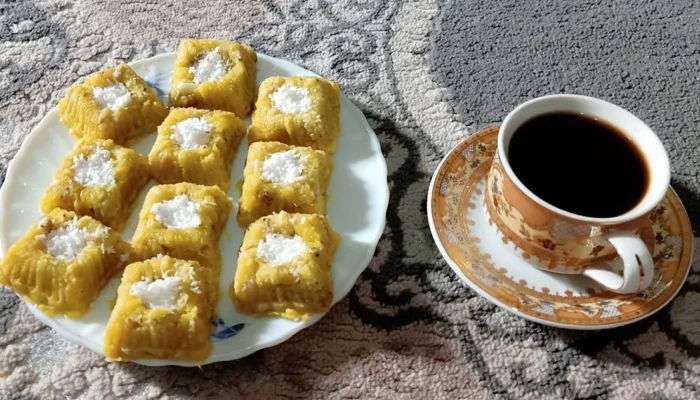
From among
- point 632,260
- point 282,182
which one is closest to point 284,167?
point 282,182

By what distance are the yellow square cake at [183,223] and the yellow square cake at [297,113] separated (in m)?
0.11

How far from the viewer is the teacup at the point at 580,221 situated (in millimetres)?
637

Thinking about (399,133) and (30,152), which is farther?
(399,133)

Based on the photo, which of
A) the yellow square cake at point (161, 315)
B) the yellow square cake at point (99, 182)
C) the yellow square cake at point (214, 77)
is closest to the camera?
the yellow square cake at point (161, 315)

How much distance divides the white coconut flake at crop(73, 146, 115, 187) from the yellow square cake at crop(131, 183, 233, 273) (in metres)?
0.05

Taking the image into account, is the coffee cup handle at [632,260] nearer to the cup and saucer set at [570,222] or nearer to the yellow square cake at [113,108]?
the cup and saucer set at [570,222]

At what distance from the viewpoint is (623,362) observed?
0.69 metres

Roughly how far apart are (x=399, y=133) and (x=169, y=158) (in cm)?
30

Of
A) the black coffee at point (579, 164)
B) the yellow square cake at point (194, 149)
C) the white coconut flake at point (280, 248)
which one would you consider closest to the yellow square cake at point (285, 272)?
the white coconut flake at point (280, 248)

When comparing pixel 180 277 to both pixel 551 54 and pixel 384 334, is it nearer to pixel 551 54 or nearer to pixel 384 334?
pixel 384 334

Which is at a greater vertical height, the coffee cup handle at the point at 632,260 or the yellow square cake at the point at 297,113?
the yellow square cake at the point at 297,113

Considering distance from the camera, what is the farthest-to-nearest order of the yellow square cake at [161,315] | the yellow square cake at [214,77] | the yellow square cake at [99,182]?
the yellow square cake at [214,77] → the yellow square cake at [99,182] → the yellow square cake at [161,315]

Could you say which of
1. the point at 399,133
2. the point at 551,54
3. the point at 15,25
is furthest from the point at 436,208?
the point at 15,25

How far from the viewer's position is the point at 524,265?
713 mm
